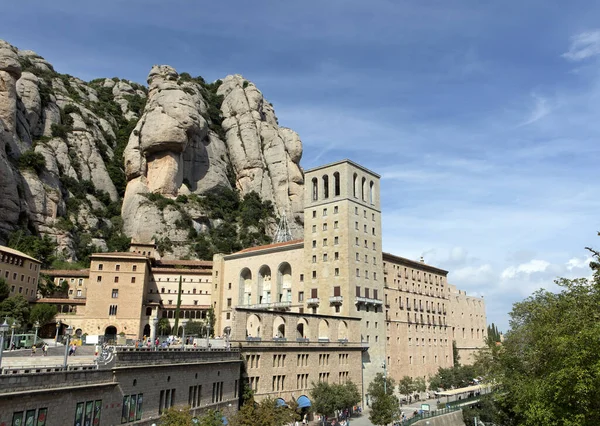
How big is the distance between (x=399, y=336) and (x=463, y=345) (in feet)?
83.9

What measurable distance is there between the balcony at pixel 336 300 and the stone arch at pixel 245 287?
15.8 m

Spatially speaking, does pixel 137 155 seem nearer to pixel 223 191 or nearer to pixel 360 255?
pixel 223 191

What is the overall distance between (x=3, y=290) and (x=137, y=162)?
160ft

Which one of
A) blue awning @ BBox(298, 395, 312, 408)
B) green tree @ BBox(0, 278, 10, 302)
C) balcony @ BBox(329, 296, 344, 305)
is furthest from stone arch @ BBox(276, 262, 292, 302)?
green tree @ BBox(0, 278, 10, 302)

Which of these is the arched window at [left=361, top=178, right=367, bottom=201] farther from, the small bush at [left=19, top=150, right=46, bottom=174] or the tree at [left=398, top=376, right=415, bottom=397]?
the small bush at [left=19, top=150, right=46, bottom=174]

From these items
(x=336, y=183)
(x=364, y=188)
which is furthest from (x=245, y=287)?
(x=364, y=188)

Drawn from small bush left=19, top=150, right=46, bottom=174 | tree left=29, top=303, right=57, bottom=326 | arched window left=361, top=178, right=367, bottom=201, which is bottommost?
tree left=29, top=303, right=57, bottom=326

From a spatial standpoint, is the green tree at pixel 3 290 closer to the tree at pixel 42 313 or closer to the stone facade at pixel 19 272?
the stone facade at pixel 19 272

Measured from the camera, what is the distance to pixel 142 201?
9438cm

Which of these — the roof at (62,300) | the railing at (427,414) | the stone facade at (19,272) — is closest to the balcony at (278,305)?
the railing at (427,414)

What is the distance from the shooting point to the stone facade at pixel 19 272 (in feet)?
187

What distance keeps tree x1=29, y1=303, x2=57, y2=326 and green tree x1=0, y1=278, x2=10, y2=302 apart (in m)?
3.59

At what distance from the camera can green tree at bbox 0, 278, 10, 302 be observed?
54094mm

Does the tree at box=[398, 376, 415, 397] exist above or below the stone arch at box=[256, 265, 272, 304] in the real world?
below
